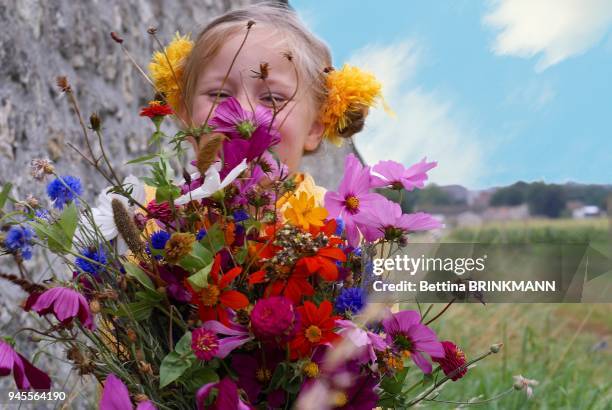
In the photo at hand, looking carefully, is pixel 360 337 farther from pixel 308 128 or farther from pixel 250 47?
pixel 308 128

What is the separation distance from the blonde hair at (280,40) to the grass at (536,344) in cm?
56

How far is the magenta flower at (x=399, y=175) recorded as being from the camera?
2.41 ft

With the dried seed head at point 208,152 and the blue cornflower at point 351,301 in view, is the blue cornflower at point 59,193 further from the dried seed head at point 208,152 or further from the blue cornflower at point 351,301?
the blue cornflower at point 351,301

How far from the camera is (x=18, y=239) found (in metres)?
0.66

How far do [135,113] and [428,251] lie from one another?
1795 millimetres

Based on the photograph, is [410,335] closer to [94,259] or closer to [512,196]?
[94,259]

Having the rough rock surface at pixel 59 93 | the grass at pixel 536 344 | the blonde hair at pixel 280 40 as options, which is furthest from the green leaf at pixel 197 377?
the grass at pixel 536 344

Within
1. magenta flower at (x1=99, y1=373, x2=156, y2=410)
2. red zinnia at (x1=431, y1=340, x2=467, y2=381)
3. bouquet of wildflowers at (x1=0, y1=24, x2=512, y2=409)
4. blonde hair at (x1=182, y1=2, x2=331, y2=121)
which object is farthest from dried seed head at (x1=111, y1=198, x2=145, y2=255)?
blonde hair at (x1=182, y1=2, x2=331, y2=121)

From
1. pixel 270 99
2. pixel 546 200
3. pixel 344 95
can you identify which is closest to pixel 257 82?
pixel 270 99

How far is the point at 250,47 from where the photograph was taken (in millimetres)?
1081

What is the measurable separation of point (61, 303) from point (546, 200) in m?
3.51

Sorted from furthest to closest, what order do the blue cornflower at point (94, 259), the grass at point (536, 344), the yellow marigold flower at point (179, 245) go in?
the grass at point (536, 344) → the blue cornflower at point (94, 259) → the yellow marigold flower at point (179, 245)

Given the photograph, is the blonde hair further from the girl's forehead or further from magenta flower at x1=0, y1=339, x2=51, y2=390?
magenta flower at x1=0, y1=339, x2=51, y2=390

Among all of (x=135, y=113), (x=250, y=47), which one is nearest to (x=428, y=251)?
(x=250, y=47)
